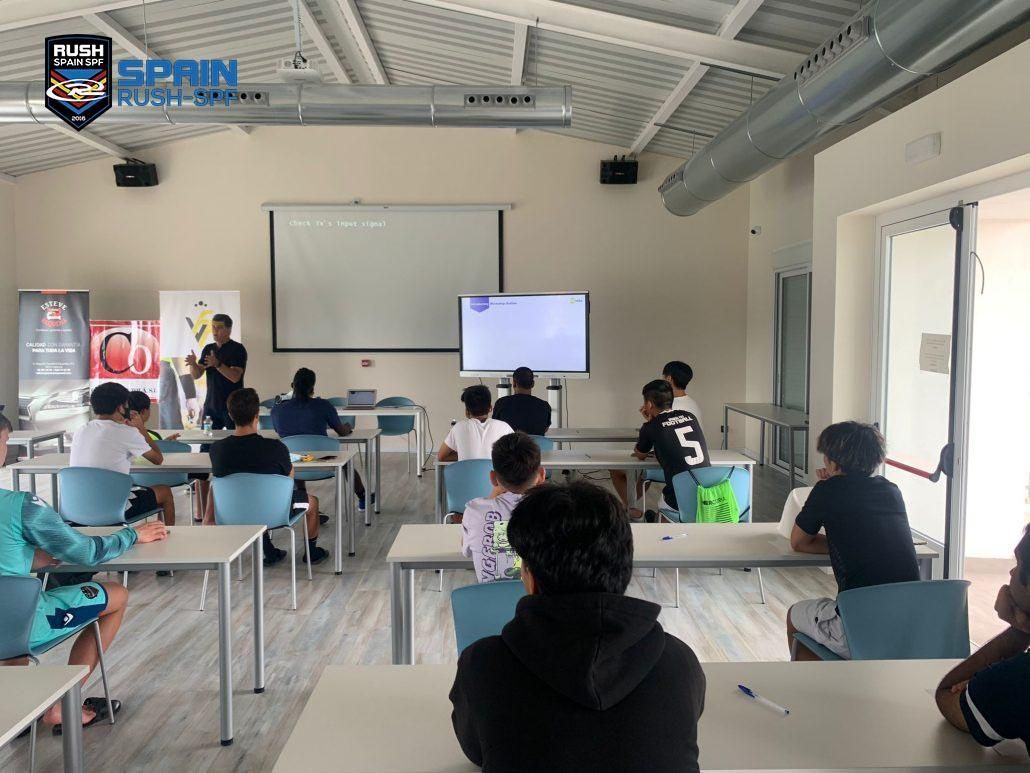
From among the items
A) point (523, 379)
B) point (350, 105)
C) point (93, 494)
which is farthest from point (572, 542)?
point (350, 105)

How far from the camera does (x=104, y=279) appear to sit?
359 inches

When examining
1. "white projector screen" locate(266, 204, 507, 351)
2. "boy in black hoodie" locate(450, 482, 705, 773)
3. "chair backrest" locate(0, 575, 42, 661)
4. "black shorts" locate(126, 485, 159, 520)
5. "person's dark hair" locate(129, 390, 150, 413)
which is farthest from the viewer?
"white projector screen" locate(266, 204, 507, 351)

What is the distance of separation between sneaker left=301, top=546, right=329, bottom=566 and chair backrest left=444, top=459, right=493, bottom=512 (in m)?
1.20

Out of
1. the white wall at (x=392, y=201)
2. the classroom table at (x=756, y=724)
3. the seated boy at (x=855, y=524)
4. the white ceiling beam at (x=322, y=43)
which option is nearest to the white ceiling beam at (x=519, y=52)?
the white ceiling beam at (x=322, y=43)

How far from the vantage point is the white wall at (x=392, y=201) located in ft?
29.6

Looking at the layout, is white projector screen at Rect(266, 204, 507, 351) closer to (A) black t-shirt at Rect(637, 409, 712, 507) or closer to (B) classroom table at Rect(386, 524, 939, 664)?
(A) black t-shirt at Rect(637, 409, 712, 507)

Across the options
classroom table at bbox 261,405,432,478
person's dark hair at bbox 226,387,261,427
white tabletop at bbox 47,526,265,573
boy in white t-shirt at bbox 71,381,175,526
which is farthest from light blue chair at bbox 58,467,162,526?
classroom table at bbox 261,405,432,478

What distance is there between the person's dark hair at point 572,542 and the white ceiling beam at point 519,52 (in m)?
5.31

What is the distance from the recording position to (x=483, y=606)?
207 cm

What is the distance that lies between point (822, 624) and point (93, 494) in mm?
3623

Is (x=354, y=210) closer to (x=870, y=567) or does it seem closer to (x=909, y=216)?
(x=909, y=216)

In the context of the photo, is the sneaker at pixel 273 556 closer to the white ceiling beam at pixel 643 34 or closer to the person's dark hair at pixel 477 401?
the person's dark hair at pixel 477 401

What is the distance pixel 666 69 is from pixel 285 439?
416 centimetres

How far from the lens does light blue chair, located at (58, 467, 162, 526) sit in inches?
160
